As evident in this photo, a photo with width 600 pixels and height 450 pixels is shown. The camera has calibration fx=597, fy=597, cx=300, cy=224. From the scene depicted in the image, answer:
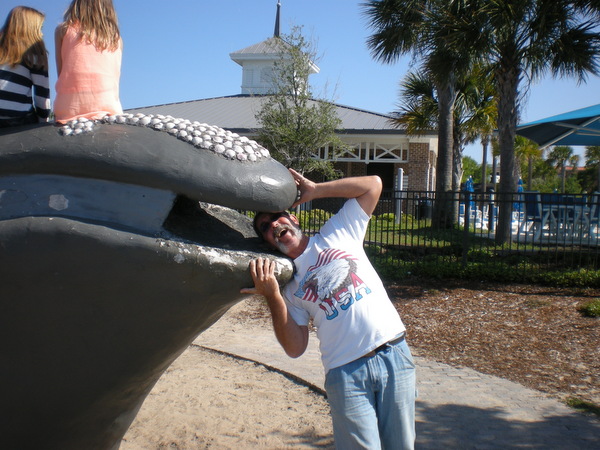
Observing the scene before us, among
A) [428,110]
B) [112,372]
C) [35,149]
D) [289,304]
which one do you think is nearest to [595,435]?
[289,304]

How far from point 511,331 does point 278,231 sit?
18.7 ft

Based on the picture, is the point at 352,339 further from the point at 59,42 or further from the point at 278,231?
the point at 59,42

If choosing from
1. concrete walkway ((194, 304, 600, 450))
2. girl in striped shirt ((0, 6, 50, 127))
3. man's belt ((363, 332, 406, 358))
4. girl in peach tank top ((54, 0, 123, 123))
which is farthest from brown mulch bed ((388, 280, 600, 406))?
girl in striped shirt ((0, 6, 50, 127))

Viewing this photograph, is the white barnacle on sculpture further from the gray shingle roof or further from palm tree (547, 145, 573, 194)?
palm tree (547, 145, 573, 194)

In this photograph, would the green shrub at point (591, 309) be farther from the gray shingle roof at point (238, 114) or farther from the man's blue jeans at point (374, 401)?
the gray shingle roof at point (238, 114)

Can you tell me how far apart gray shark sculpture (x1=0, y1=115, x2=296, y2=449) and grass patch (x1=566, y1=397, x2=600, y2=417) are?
386 centimetres

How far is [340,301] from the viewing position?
2.39 meters

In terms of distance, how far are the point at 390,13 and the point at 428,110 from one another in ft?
16.9

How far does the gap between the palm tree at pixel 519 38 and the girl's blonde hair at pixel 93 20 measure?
947cm

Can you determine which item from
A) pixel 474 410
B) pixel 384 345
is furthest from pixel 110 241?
pixel 474 410

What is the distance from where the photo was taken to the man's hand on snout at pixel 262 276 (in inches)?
71.6

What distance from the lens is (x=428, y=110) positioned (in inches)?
762

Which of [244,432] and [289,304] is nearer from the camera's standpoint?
[289,304]

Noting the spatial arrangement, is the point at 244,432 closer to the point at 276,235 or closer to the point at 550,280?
the point at 276,235
